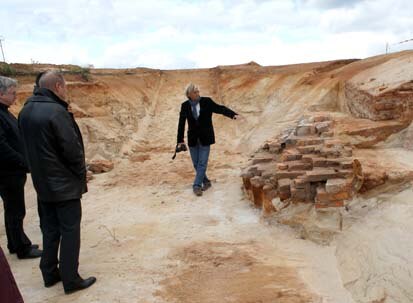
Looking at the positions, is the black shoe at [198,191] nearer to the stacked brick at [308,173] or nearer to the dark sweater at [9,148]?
the stacked brick at [308,173]

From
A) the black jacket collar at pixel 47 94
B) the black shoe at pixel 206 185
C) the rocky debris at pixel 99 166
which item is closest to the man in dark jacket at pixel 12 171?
the black jacket collar at pixel 47 94

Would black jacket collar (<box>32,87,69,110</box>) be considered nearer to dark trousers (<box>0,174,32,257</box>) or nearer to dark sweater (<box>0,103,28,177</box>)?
dark sweater (<box>0,103,28,177</box>)

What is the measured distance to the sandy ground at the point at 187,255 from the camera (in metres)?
3.33

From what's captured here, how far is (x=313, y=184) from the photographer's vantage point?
4496mm

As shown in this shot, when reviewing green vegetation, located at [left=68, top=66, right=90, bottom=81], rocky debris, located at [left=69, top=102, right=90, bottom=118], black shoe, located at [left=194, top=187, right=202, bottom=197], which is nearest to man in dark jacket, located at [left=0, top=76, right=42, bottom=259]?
black shoe, located at [left=194, top=187, right=202, bottom=197]

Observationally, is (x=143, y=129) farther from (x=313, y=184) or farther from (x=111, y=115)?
(x=313, y=184)

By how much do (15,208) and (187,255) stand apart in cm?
195

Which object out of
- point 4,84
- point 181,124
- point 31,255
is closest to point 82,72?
point 181,124

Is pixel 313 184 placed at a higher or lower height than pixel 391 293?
higher

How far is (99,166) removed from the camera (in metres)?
8.22

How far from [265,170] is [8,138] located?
3.33 m

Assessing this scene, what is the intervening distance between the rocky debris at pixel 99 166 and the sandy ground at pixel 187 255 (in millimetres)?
1682

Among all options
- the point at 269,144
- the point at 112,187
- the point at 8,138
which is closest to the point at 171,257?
the point at 8,138

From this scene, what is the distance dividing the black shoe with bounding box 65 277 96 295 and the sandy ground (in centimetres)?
6
